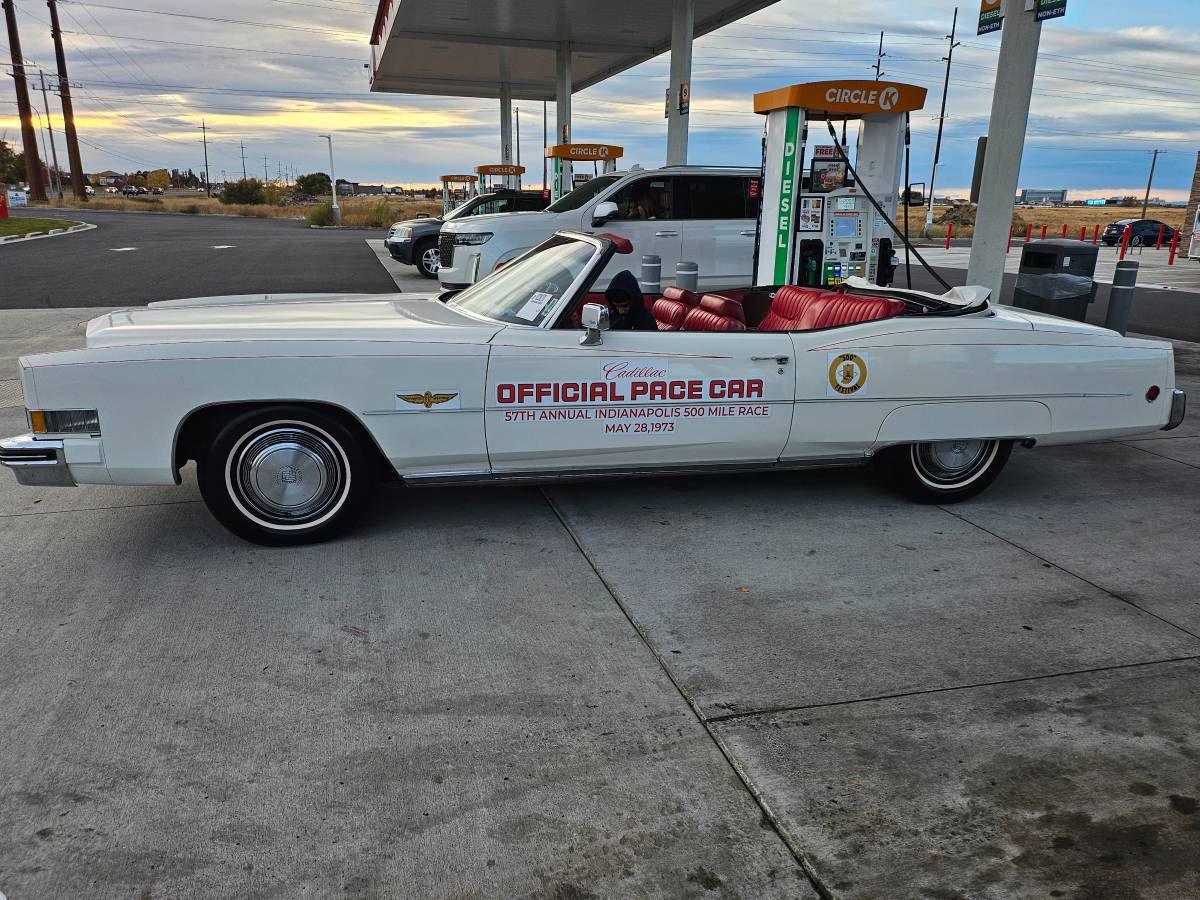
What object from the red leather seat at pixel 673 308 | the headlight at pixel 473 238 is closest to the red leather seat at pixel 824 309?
the red leather seat at pixel 673 308

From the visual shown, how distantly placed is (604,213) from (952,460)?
780cm

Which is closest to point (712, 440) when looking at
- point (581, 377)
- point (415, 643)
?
point (581, 377)

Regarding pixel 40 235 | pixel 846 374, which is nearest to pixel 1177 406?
pixel 846 374

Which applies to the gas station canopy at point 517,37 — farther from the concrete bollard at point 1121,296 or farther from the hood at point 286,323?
the hood at point 286,323

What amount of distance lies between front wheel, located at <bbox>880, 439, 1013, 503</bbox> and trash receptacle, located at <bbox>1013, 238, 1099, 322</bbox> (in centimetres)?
450

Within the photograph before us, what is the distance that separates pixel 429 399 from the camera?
4.31 m

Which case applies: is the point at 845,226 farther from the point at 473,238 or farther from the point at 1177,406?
the point at 473,238

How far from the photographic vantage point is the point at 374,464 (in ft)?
14.8

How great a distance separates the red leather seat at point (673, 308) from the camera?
18.4ft

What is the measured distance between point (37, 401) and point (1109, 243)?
41017 mm

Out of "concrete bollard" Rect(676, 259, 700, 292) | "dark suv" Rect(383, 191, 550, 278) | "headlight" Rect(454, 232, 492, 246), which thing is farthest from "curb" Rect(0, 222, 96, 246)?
"concrete bollard" Rect(676, 259, 700, 292)

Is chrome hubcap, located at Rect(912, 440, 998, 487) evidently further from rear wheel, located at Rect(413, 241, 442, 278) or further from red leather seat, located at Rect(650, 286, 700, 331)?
rear wheel, located at Rect(413, 241, 442, 278)

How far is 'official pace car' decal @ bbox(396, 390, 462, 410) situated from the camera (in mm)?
4281

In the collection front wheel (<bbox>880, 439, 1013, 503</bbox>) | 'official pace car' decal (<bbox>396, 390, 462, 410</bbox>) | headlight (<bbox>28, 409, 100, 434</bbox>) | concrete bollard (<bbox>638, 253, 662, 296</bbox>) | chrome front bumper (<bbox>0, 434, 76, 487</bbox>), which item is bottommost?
front wheel (<bbox>880, 439, 1013, 503</bbox>)
